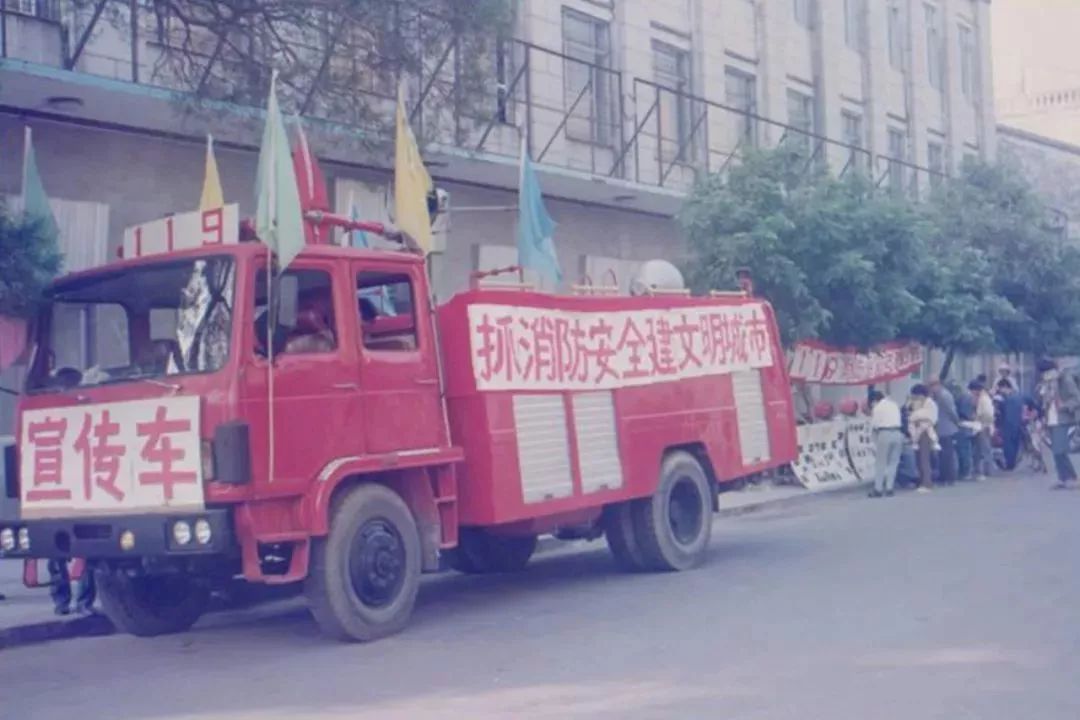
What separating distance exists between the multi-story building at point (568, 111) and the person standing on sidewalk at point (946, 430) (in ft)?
13.2

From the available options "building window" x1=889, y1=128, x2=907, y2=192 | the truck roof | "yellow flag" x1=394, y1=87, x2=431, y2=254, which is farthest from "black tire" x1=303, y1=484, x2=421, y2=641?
"building window" x1=889, y1=128, x2=907, y2=192

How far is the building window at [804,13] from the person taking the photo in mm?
28859

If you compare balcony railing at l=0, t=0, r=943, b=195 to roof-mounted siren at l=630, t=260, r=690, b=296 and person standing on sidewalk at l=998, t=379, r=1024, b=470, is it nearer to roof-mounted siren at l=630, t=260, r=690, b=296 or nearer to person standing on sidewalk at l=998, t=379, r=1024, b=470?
roof-mounted siren at l=630, t=260, r=690, b=296

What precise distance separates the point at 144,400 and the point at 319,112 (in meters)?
5.94

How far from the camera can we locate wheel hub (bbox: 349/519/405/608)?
8867mm

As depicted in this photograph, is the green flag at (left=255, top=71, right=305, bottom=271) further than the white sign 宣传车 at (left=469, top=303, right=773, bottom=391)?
No

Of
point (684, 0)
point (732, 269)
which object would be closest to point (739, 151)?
point (732, 269)

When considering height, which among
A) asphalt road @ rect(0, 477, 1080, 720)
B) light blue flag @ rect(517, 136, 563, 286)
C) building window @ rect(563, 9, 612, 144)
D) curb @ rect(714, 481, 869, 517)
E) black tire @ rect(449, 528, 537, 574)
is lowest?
asphalt road @ rect(0, 477, 1080, 720)

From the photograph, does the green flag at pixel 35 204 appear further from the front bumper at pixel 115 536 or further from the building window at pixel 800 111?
the building window at pixel 800 111

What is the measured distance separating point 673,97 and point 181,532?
17.8m

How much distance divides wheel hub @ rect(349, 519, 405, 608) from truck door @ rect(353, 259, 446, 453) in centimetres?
Result: 55

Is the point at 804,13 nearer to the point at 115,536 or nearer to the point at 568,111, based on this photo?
the point at 568,111

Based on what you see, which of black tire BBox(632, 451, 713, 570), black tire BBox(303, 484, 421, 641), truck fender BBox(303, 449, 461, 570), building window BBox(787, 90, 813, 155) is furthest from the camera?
building window BBox(787, 90, 813, 155)

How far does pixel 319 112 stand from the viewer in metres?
13.7
